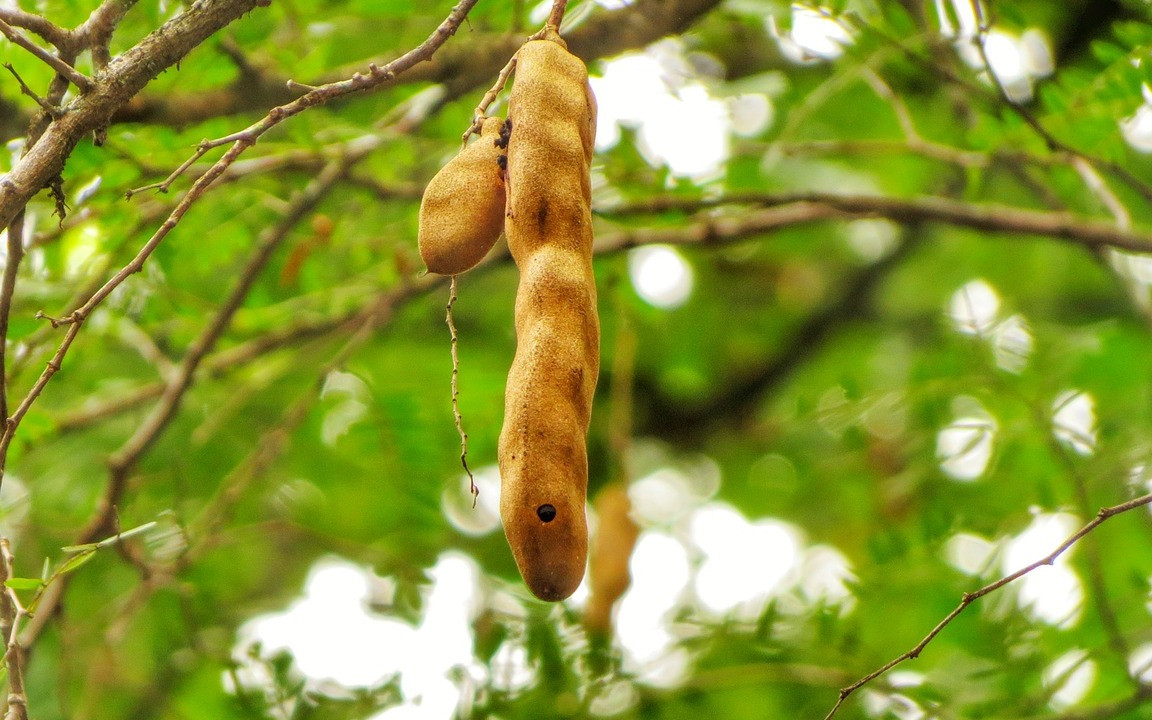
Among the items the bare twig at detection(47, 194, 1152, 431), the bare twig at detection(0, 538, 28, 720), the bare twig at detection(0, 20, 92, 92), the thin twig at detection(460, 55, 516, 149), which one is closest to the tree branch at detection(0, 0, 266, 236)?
the bare twig at detection(0, 20, 92, 92)

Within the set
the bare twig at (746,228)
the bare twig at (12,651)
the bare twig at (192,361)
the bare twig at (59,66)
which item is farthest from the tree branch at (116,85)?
the bare twig at (746,228)

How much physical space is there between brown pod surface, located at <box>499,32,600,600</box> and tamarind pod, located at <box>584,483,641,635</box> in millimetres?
1455

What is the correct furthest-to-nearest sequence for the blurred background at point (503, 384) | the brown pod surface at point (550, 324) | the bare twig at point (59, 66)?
the blurred background at point (503, 384) < the bare twig at point (59, 66) < the brown pod surface at point (550, 324)

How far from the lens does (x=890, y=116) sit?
389 cm

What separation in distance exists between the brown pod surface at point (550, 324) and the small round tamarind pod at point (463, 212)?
0.03m

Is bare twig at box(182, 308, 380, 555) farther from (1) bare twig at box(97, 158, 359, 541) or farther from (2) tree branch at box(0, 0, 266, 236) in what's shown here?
(2) tree branch at box(0, 0, 266, 236)

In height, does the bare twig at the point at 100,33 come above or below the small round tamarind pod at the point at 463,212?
above

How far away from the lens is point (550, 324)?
114 centimetres

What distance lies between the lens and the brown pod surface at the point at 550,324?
1027 millimetres

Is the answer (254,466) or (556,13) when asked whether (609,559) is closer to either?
(254,466)

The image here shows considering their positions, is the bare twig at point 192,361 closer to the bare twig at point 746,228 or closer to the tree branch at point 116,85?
the bare twig at point 746,228

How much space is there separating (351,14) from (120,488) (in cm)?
120

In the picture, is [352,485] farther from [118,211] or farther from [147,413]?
[118,211]

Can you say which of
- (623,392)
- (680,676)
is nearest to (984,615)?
(680,676)
